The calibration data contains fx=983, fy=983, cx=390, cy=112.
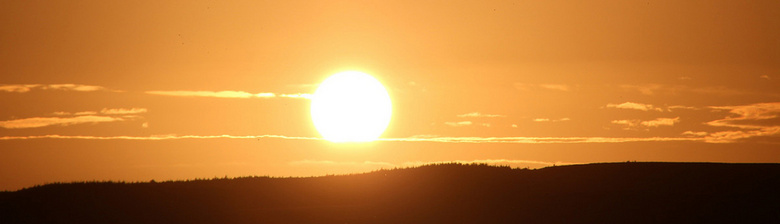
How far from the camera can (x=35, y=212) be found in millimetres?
37875

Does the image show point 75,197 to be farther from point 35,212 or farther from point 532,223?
point 532,223

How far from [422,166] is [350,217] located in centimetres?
894

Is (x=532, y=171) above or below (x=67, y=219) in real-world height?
above

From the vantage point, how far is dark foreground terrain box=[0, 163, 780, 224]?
118ft

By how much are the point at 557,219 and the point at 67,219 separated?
18.1 m

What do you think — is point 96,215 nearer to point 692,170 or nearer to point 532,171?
point 532,171

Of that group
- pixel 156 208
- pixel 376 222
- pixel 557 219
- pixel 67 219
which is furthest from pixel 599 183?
pixel 67 219

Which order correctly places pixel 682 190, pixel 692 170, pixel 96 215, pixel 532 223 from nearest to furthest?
pixel 532 223 < pixel 96 215 < pixel 682 190 < pixel 692 170

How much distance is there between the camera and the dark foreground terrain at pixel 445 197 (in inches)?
1412

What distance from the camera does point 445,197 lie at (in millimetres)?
39375

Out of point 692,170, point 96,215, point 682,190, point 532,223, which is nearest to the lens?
point 532,223

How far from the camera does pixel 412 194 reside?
131ft

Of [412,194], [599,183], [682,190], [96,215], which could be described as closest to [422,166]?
[412,194]

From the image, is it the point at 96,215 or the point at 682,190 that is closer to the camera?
the point at 96,215
